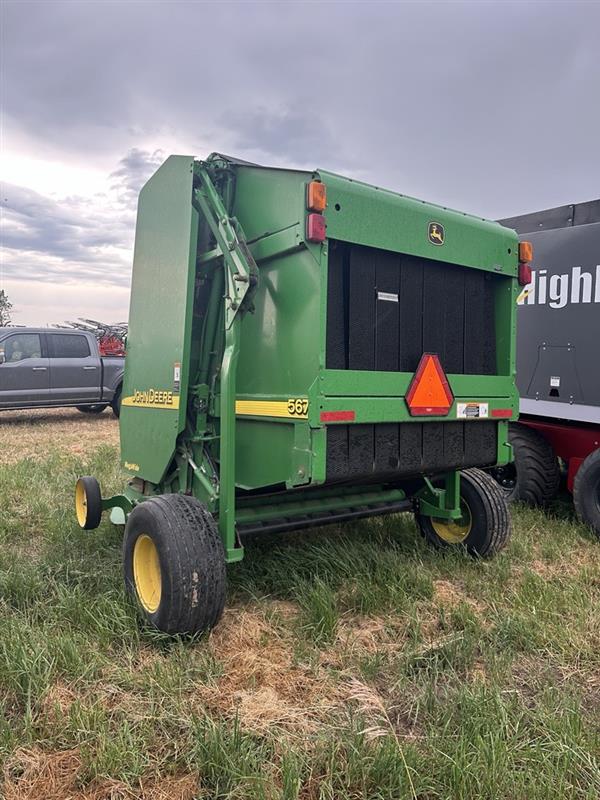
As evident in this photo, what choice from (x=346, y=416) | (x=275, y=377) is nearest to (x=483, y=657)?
(x=346, y=416)

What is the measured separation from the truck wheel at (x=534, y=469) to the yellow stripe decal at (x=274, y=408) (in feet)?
10.2

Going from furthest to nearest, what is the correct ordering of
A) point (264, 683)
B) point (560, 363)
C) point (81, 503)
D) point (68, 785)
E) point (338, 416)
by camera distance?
point (560, 363), point (81, 503), point (338, 416), point (264, 683), point (68, 785)

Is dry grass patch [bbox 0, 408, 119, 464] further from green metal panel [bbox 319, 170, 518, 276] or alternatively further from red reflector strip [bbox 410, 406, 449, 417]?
green metal panel [bbox 319, 170, 518, 276]

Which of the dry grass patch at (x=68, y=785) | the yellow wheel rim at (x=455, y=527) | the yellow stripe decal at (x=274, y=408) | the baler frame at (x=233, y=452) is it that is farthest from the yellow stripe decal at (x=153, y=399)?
the yellow wheel rim at (x=455, y=527)

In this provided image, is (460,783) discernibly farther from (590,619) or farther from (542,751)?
(590,619)

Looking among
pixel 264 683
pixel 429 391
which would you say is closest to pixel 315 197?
pixel 429 391

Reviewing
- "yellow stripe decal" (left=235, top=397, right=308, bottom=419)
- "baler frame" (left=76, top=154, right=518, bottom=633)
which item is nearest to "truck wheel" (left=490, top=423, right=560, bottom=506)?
"baler frame" (left=76, top=154, right=518, bottom=633)

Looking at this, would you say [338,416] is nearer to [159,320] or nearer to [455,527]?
[159,320]

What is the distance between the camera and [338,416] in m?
3.08

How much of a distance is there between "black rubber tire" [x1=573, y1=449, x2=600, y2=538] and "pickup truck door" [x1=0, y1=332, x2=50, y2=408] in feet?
30.8

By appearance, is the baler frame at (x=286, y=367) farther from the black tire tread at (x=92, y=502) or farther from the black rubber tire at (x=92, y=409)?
the black rubber tire at (x=92, y=409)

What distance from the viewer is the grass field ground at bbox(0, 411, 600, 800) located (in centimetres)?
204

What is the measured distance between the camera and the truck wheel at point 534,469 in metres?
5.50

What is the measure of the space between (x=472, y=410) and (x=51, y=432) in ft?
27.5
